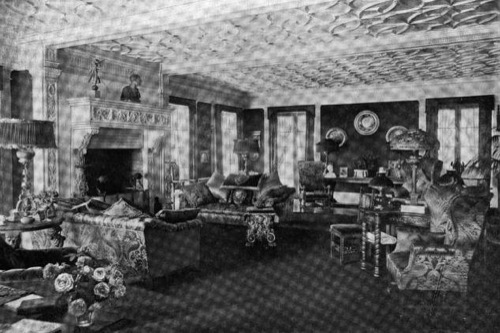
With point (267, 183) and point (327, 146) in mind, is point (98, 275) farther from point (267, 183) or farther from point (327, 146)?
point (327, 146)

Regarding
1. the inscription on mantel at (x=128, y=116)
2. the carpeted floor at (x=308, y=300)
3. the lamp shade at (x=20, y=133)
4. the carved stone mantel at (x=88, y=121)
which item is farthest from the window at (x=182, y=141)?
the lamp shade at (x=20, y=133)

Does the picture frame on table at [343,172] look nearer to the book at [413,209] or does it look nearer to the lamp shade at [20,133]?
the book at [413,209]

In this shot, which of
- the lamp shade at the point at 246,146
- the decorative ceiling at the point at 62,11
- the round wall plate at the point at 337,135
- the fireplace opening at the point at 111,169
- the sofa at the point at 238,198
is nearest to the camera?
the decorative ceiling at the point at 62,11

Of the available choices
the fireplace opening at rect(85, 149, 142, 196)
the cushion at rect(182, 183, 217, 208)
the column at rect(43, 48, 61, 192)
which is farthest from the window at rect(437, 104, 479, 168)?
the column at rect(43, 48, 61, 192)

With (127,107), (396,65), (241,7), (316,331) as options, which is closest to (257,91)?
(396,65)

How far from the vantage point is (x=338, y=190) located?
11891mm

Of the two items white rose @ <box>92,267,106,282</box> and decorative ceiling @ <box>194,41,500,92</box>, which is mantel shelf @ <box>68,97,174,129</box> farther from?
white rose @ <box>92,267,106,282</box>

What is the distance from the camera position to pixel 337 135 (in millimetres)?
11852

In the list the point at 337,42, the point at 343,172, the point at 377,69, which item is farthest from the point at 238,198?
the point at 343,172

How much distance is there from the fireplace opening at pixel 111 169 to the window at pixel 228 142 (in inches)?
152

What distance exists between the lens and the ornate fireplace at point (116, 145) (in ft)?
22.1

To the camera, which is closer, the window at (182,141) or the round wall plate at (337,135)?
the window at (182,141)

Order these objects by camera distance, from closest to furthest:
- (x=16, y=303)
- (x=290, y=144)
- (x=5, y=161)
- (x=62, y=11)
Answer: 1. (x=16, y=303)
2. (x=62, y=11)
3. (x=5, y=161)
4. (x=290, y=144)

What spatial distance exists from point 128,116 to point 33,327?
572cm
